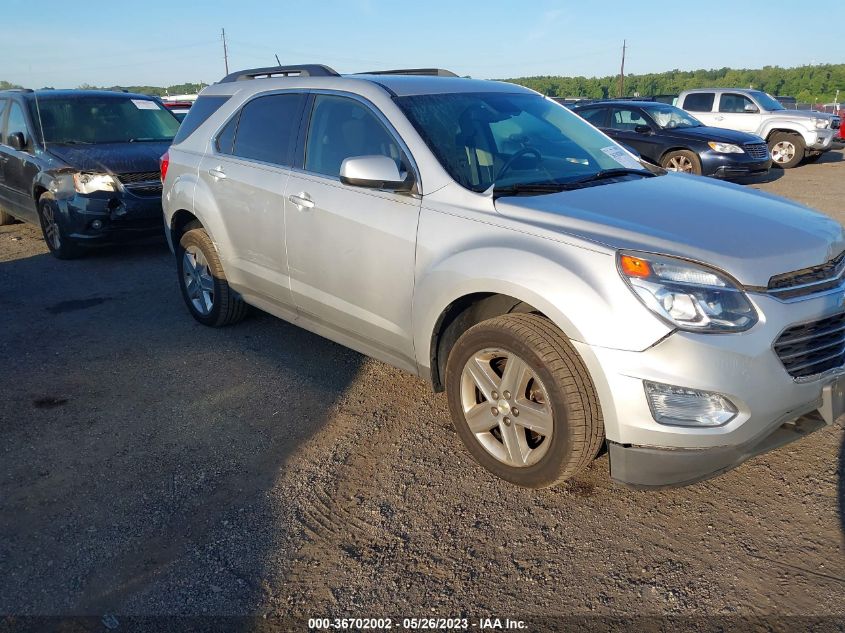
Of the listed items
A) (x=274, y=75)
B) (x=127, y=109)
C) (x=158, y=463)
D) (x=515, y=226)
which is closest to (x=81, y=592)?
(x=158, y=463)

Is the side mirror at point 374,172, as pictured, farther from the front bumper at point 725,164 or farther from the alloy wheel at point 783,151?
the alloy wheel at point 783,151

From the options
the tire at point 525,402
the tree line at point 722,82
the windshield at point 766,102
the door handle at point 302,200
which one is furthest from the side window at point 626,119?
the tree line at point 722,82

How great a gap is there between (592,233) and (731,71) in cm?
9096

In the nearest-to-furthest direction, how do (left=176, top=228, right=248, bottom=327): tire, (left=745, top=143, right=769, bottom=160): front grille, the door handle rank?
the door handle < (left=176, top=228, right=248, bottom=327): tire < (left=745, top=143, right=769, bottom=160): front grille

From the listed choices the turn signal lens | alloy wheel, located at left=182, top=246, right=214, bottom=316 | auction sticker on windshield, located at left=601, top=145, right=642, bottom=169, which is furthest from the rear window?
the turn signal lens

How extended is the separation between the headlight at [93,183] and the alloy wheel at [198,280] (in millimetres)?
2682

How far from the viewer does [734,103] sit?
16.6 meters

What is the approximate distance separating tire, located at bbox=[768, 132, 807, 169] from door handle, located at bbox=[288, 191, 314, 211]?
1561 centimetres

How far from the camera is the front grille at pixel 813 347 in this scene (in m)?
2.64

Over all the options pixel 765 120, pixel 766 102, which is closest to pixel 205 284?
pixel 765 120

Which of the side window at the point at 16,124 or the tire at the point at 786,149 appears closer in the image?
the side window at the point at 16,124

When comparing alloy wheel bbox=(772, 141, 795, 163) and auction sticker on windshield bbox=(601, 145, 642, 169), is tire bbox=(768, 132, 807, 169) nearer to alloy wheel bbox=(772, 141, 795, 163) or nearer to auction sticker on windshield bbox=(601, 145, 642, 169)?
alloy wheel bbox=(772, 141, 795, 163)

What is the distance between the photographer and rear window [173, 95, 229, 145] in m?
5.03

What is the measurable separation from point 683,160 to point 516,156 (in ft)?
32.7
